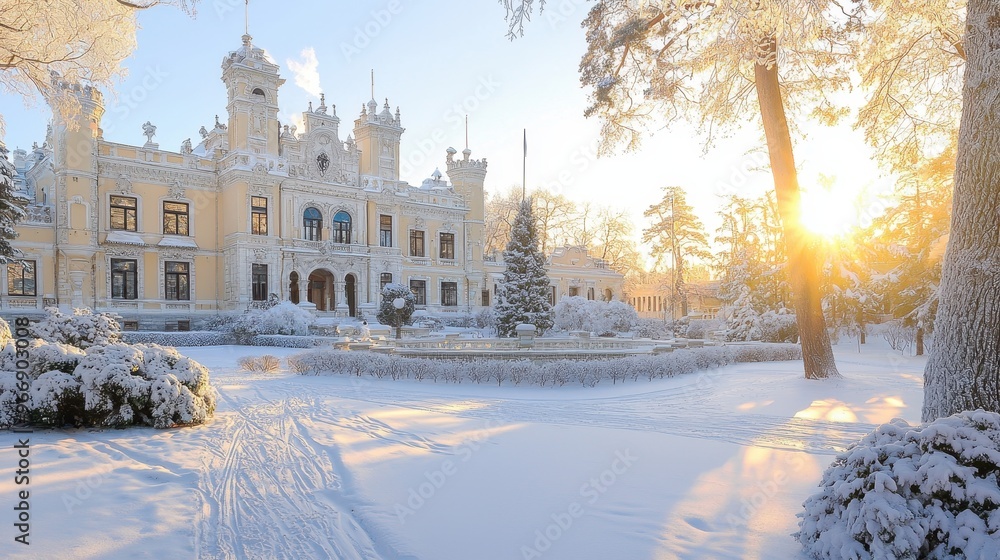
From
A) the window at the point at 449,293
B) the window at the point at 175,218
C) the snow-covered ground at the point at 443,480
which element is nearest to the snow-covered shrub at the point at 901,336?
the snow-covered ground at the point at 443,480

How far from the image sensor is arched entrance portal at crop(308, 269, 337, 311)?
34031 mm

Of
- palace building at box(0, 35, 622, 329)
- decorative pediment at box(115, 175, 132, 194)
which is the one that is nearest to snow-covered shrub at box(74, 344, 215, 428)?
palace building at box(0, 35, 622, 329)

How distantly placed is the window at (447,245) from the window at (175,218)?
16439 millimetres

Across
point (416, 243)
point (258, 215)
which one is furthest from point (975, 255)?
point (416, 243)

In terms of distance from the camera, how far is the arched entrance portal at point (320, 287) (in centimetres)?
3403

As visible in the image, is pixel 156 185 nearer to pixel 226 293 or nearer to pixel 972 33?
pixel 226 293

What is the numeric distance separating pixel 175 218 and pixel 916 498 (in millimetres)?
33599

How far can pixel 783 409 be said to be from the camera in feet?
29.1

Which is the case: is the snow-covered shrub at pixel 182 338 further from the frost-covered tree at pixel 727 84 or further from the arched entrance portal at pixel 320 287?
the frost-covered tree at pixel 727 84

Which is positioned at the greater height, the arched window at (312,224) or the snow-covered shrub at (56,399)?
the arched window at (312,224)

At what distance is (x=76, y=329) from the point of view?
12.1 m

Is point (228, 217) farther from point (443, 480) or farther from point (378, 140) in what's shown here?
point (443, 480)

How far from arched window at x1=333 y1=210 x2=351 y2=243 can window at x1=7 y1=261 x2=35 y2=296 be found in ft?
46.6

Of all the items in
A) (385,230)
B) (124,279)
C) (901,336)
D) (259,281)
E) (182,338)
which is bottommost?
(901,336)
